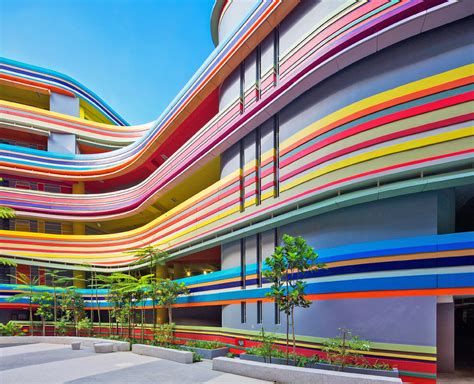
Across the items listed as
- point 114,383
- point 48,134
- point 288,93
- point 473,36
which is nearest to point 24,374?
point 114,383

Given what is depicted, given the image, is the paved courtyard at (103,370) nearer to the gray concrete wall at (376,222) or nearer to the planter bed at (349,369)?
the planter bed at (349,369)

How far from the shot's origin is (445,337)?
992 centimetres

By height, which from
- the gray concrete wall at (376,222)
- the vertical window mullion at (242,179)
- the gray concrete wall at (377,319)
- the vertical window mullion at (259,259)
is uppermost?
the vertical window mullion at (242,179)

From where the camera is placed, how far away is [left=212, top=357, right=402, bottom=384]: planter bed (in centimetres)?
760

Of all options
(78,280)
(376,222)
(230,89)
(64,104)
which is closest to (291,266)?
(376,222)

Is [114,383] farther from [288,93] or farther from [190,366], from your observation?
[288,93]

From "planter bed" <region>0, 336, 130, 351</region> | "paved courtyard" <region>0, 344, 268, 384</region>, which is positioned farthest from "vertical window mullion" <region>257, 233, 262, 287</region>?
"planter bed" <region>0, 336, 130, 351</region>

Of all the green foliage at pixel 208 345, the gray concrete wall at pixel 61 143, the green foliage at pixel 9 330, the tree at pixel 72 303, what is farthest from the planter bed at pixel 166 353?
the gray concrete wall at pixel 61 143

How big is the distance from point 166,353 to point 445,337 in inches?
425

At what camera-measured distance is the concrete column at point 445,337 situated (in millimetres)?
9828

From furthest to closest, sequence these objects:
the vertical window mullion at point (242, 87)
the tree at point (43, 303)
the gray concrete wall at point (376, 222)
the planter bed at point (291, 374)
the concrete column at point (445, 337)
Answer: the tree at point (43, 303) → the vertical window mullion at point (242, 87) → the concrete column at point (445, 337) → the gray concrete wall at point (376, 222) → the planter bed at point (291, 374)

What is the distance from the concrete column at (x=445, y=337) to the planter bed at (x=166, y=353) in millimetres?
9110

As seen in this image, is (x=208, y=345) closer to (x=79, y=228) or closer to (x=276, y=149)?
(x=276, y=149)

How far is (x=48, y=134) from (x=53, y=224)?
9892mm
